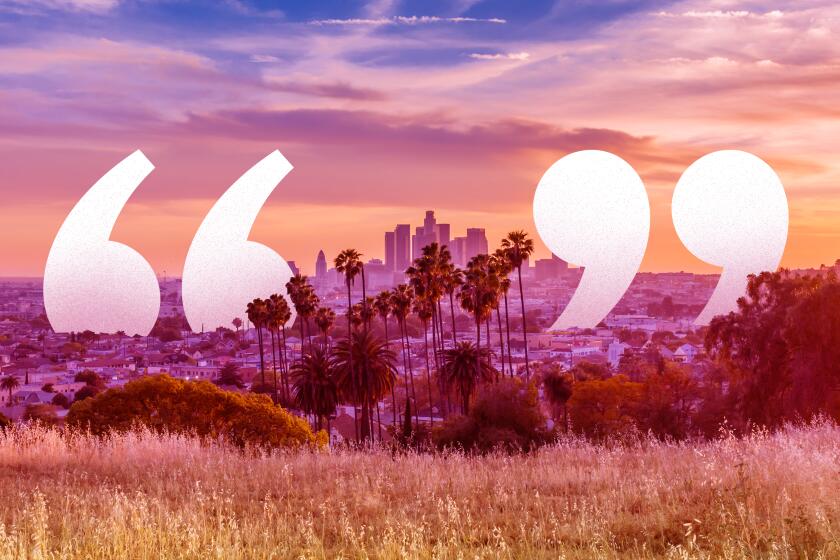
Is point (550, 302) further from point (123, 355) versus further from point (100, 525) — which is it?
point (100, 525)

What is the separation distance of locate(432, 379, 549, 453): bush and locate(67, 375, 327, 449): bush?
5.54 meters

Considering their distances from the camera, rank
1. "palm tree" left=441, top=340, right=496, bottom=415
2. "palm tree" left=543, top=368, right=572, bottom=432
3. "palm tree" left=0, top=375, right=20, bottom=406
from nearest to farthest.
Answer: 1. "palm tree" left=441, top=340, right=496, bottom=415
2. "palm tree" left=543, top=368, right=572, bottom=432
3. "palm tree" left=0, top=375, right=20, bottom=406

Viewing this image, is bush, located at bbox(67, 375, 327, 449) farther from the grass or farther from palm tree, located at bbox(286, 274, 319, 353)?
palm tree, located at bbox(286, 274, 319, 353)

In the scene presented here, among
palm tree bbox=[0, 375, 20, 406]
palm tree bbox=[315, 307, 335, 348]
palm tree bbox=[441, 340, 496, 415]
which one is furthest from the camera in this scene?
palm tree bbox=[0, 375, 20, 406]

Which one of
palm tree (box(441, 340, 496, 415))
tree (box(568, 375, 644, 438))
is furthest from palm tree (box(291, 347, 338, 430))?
tree (box(568, 375, 644, 438))

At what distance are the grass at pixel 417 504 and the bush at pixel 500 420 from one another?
478 inches

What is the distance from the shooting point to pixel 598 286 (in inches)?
2324

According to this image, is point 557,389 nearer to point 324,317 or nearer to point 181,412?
point 324,317

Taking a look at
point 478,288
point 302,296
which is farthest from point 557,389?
point 302,296

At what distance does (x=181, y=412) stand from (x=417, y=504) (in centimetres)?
1632

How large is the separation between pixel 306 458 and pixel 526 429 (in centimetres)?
1470

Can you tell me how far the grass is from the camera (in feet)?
26.2

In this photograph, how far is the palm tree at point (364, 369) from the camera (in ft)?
190

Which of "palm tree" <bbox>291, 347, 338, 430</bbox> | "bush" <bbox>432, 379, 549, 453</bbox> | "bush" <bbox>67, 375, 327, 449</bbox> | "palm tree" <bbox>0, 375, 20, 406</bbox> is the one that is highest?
"bush" <bbox>67, 375, 327, 449</bbox>
